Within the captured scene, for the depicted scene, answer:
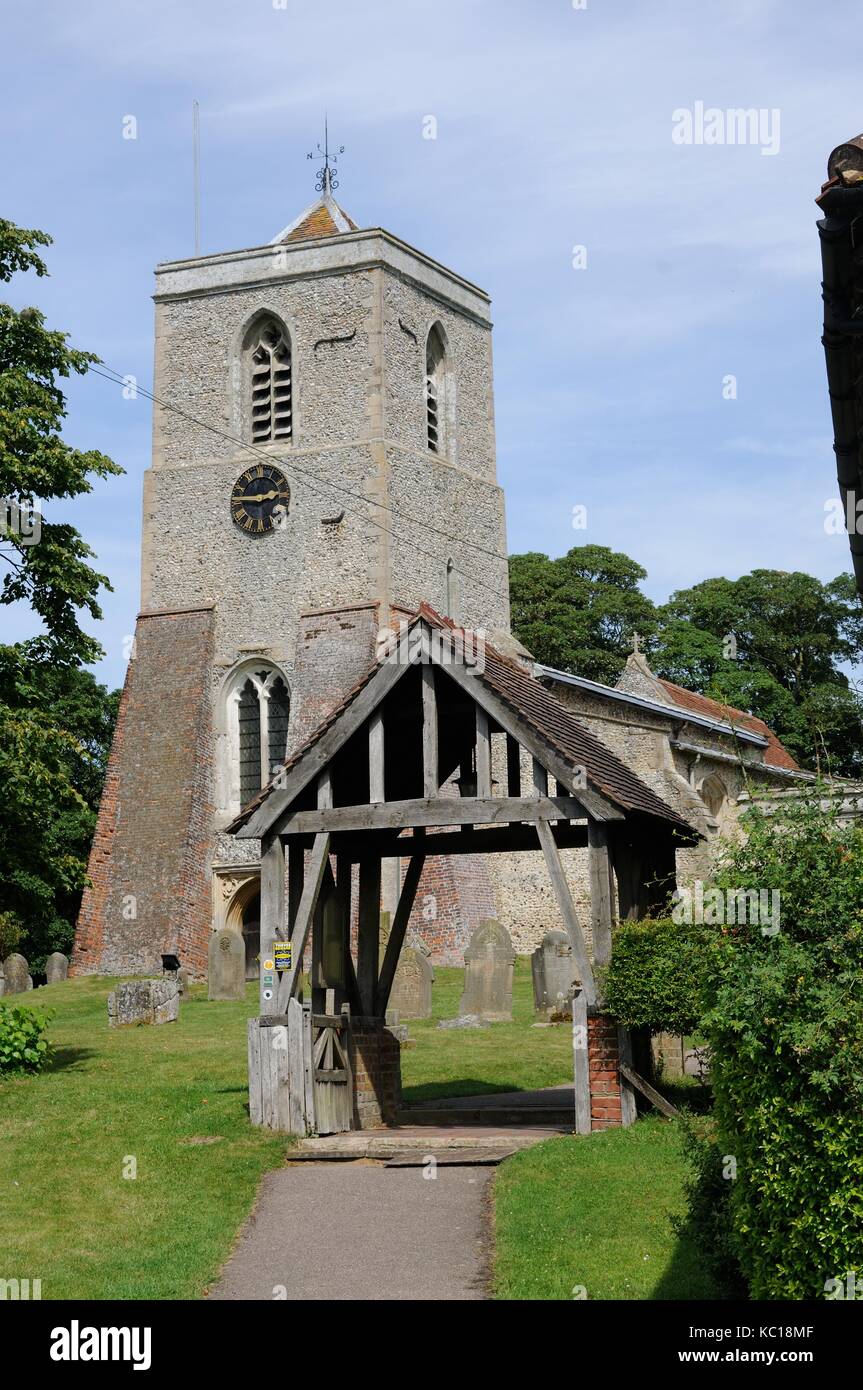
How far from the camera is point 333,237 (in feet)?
131

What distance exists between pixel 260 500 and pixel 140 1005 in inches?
652

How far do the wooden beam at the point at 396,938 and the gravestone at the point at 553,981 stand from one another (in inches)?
260

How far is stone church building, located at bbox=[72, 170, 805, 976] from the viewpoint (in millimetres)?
36906

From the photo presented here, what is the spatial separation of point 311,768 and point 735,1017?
857cm

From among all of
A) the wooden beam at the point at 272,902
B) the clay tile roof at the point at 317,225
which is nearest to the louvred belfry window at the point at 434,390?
the clay tile roof at the point at 317,225

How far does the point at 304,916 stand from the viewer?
1559 cm

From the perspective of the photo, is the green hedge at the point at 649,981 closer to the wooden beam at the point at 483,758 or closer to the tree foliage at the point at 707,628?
the wooden beam at the point at 483,758

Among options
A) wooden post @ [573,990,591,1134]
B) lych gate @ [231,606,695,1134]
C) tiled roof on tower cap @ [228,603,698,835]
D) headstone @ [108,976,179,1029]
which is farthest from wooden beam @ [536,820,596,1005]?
headstone @ [108,976,179,1029]

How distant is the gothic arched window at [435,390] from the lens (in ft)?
137

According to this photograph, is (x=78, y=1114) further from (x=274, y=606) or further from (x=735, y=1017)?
(x=274, y=606)

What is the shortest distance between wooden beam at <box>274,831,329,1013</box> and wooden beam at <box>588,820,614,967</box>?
257 cm

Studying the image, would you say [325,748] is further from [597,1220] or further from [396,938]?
[597,1220]
